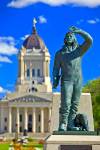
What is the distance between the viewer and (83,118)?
14.5m

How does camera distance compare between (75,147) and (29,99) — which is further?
(29,99)

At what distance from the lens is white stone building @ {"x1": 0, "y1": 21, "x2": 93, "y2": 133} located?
430 feet

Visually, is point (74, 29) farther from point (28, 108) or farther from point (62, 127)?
point (28, 108)

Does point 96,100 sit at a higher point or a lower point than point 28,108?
lower

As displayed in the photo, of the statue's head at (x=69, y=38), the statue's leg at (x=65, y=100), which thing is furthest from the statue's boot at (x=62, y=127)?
the statue's head at (x=69, y=38)

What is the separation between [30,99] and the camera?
131 metres

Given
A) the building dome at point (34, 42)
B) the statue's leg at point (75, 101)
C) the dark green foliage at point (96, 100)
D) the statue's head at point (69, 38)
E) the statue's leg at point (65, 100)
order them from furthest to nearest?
the building dome at point (34, 42) < the dark green foliage at point (96, 100) < the statue's head at point (69, 38) < the statue's leg at point (75, 101) < the statue's leg at point (65, 100)

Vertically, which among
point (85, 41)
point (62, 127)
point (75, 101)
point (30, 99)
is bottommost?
point (62, 127)

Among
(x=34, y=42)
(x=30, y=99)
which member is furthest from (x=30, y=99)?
(x=34, y=42)

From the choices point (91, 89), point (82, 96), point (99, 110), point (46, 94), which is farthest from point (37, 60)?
point (82, 96)

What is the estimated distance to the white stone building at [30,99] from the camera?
430 ft

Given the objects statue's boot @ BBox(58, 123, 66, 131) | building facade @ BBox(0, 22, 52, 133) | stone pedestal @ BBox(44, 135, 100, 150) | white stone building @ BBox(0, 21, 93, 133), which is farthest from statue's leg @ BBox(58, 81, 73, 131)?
building facade @ BBox(0, 22, 52, 133)

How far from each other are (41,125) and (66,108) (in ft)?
384

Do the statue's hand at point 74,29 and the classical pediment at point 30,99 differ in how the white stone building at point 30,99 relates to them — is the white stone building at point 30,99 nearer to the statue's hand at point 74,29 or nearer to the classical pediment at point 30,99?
the classical pediment at point 30,99
